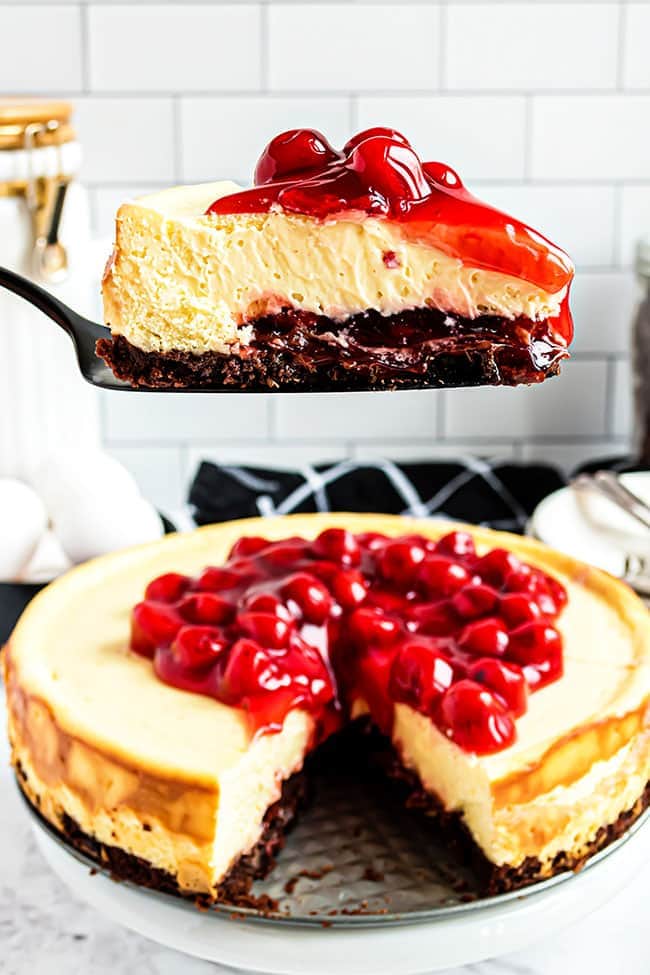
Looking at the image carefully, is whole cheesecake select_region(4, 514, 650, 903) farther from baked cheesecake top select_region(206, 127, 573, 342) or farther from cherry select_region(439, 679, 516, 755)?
baked cheesecake top select_region(206, 127, 573, 342)

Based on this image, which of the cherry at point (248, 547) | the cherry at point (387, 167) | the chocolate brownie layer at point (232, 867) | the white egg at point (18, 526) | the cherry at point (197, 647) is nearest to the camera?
the cherry at point (387, 167)

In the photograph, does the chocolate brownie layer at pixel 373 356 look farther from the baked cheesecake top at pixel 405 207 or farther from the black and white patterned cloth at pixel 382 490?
the black and white patterned cloth at pixel 382 490

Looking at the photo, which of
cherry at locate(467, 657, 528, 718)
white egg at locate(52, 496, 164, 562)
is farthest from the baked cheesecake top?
white egg at locate(52, 496, 164, 562)

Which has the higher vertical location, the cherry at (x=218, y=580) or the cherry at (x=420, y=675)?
the cherry at (x=218, y=580)

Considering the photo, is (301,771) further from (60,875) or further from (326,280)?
(326,280)

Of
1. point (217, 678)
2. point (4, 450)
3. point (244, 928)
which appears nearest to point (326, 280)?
point (217, 678)

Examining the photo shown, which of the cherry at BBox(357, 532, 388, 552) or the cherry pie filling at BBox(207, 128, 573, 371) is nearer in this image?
the cherry pie filling at BBox(207, 128, 573, 371)

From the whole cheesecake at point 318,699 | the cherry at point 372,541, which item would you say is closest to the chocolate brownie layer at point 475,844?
the whole cheesecake at point 318,699

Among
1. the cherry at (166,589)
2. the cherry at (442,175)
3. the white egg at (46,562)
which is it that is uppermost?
the cherry at (442,175)

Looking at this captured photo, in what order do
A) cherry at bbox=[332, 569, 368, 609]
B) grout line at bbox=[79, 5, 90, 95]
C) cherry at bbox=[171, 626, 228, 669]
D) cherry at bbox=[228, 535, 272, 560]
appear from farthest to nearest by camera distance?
grout line at bbox=[79, 5, 90, 95] → cherry at bbox=[228, 535, 272, 560] → cherry at bbox=[332, 569, 368, 609] → cherry at bbox=[171, 626, 228, 669]
